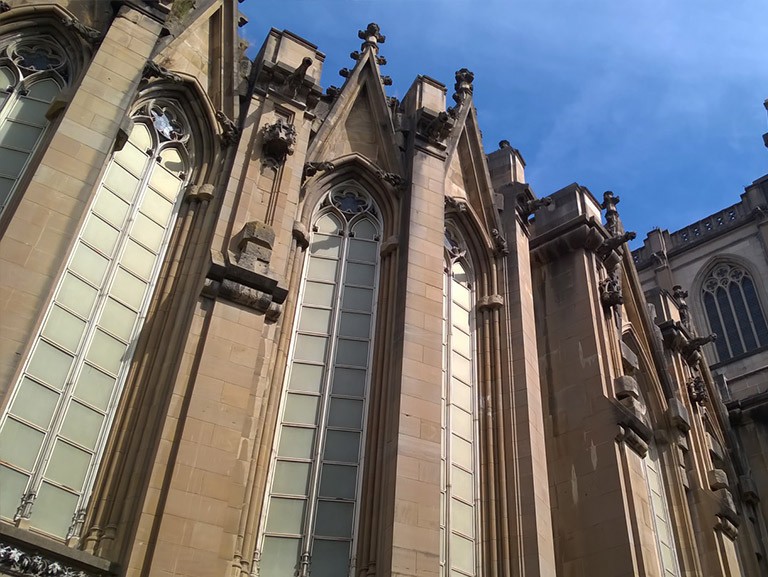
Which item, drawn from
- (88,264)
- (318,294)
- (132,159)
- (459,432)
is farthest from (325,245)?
(88,264)

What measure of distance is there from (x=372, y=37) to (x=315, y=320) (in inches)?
321

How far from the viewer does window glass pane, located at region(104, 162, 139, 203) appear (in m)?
14.1

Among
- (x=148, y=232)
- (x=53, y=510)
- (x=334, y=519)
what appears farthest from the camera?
(x=148, y=232)

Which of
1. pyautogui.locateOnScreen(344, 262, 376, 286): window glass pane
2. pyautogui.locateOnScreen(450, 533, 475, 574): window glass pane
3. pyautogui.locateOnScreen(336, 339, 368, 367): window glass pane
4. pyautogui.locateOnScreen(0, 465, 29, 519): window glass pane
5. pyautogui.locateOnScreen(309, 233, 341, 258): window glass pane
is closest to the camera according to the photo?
pyautogui.locateOnScreen(0, 465, 29, 519): window glass pane

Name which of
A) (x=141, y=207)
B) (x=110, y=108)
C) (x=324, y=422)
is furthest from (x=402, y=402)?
(x=110, y=108)

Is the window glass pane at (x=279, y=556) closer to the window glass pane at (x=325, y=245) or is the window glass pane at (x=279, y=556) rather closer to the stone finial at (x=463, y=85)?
the window glass pane at (x=325, y=245)

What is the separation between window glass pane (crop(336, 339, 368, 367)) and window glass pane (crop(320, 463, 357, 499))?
1.97 m

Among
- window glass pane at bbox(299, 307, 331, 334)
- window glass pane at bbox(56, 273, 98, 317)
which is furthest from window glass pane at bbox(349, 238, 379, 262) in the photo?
window glass pane at bbox(56, 273, 98, 317)

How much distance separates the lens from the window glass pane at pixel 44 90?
1466 cm

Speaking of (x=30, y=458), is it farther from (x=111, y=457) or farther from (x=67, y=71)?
(x=67, y=71)

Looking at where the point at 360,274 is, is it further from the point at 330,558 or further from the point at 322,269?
the point at 330,558

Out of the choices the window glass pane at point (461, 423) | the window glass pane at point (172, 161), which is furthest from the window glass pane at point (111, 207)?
the window glass pane at point (461, 423)

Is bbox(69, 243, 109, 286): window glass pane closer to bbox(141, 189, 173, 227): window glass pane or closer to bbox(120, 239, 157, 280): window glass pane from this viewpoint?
bbox(120, 239, 157, 280): window glass pane

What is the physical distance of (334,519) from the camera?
1313 cm
